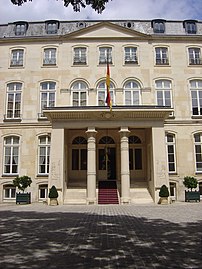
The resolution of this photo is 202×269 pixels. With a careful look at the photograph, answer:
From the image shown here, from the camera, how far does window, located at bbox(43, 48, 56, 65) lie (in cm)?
2767

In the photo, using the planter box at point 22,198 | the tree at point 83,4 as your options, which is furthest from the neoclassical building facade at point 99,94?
the tree at point 83,4

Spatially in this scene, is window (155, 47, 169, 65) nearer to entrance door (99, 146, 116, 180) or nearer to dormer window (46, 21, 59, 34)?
entrance door (99, 146, 116, 180)

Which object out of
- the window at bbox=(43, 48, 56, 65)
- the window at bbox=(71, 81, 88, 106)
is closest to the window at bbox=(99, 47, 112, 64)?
the window at bbox=(71, 81, 88, 106)

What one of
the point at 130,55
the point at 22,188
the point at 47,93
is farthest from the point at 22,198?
the point at 130,55

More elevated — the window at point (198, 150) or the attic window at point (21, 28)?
the attic window at point (21, 28)

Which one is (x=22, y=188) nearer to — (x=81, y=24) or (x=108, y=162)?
(x=108, y=162)

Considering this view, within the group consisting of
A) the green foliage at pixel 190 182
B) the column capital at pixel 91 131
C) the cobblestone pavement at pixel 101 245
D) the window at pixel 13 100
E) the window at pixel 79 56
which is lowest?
the cobblestone pavement at pixel 101 245

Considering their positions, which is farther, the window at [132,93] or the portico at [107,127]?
the window at [132,93]

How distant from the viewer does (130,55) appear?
27703 millimetres

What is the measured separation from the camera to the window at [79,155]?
2634cm

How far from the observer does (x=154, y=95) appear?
87.5 ft

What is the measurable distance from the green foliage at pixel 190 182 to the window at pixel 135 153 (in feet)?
14.6

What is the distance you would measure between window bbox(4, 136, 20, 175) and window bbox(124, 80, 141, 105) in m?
10.7

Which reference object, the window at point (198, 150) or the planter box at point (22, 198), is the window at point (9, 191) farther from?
the window at point (198, 150)
